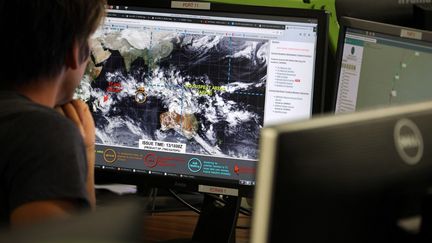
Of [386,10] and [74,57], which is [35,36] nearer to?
[74,57]

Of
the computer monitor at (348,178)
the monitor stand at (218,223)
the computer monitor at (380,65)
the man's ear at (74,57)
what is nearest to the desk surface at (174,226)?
the monitor stand at (218,223)

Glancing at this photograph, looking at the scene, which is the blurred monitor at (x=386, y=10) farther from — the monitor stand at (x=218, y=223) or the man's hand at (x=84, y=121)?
the man's hand at (x=84, y=121)

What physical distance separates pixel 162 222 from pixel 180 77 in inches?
16.6

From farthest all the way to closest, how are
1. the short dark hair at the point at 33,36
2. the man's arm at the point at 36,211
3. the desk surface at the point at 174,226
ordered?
the desk surface at the point at 174,226 < the short dark hair at the point at 33,36 < the man's arm at the point at 36,211

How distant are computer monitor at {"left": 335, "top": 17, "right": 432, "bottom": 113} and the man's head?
0.68m

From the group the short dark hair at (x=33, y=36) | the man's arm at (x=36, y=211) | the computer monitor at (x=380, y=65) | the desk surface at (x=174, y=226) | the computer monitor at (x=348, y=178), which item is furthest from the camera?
the desk surface at (x=174, y=226)

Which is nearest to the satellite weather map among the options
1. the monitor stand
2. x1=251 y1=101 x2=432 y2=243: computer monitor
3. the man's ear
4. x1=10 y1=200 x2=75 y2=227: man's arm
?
the monitor stand

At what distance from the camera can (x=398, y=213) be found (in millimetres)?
833

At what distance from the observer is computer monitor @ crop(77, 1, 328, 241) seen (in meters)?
1.63

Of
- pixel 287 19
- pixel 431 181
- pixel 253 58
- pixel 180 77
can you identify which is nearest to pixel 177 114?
pixel 180 77

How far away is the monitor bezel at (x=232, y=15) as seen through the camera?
162cm

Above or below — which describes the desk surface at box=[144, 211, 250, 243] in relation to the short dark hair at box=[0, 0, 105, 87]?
below

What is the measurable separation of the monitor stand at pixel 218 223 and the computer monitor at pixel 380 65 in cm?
35

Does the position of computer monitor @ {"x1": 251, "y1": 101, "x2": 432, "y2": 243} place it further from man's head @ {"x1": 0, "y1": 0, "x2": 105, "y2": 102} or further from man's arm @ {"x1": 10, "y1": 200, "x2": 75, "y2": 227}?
man's head @ {"x1": 0, "y1": 0, "x2": 105, "y2": 102}
